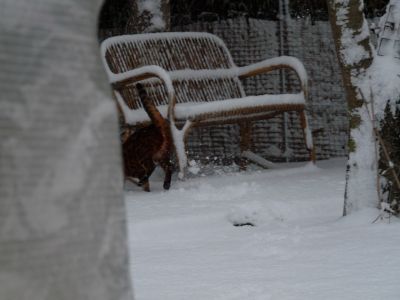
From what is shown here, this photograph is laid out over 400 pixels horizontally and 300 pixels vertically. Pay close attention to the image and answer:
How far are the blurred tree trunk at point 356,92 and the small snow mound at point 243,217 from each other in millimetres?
395

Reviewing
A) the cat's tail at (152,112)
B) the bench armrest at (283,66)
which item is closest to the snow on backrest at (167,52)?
the bench armrest at (283,66)

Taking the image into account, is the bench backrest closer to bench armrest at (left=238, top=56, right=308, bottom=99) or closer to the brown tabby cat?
bench armrest at (left=238, top=56, right=308, bottom=99)

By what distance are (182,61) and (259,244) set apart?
2.89 meters

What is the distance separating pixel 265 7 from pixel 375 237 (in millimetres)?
4452

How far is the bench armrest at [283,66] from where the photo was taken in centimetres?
481

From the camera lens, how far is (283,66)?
4.97m

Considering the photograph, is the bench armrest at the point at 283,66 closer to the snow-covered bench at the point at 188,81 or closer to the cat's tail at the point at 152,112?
the snow-covered bench at the point at 188,81

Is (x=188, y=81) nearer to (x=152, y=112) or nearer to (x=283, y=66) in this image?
(x=283, y=66)

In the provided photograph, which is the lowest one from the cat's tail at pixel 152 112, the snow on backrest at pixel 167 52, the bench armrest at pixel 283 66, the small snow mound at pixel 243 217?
the small snow mound at pixel 243 217

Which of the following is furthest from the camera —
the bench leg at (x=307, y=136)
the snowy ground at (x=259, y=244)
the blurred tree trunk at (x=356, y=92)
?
the bench leg at (x=307, y=136)

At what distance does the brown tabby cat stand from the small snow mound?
37.5 inches

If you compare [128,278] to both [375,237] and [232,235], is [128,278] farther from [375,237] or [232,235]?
[232,235]

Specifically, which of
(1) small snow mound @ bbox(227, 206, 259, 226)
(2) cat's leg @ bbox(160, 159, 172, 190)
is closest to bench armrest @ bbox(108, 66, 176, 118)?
(2) cat's leg @ bbox(160, 159, 172, 190)

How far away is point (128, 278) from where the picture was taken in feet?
2.94
